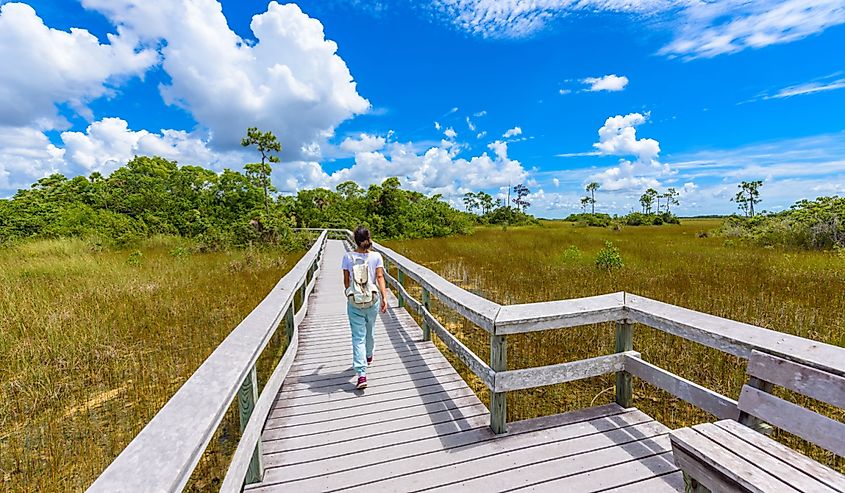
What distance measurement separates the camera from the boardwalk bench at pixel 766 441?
154 cm

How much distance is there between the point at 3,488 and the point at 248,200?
2115 cm

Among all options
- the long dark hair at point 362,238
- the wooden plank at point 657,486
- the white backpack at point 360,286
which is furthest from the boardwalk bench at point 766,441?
the long dark hair at point 362,238

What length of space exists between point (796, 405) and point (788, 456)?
0.24m

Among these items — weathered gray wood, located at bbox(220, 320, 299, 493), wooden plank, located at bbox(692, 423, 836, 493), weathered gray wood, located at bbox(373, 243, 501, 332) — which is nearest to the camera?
wooden plank, located at bbox(692, 423, 836, 493)

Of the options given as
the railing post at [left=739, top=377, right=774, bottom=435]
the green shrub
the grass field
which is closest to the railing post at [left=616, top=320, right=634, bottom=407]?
the railing post at [left=739, top=377, right=774, bottom=435]

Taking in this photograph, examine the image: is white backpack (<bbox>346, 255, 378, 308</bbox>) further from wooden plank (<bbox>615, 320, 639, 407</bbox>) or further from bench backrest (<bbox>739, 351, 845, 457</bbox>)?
bench backrest (<bbox>739, 351, 845, 457</bbox>)

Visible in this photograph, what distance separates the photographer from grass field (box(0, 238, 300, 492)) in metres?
3.25

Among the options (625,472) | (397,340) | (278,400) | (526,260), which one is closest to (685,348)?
(625,472)

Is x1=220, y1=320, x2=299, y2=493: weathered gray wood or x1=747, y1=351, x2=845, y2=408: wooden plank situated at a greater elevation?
x1=747, y1=351, x2=845, y2=408: wooden plank

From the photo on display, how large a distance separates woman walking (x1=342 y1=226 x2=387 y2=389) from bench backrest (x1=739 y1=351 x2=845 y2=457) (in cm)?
269

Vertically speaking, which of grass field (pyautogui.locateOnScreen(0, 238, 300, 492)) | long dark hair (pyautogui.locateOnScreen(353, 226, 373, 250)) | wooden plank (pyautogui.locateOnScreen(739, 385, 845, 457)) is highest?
long dark hair (pyautogui.locateOnScreen(353, 226, 373, 250))

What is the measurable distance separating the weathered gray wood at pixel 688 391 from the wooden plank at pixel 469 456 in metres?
0.39

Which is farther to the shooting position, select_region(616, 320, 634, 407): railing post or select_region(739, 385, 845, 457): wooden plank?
select_region(616, 320, 634, 407): railing post

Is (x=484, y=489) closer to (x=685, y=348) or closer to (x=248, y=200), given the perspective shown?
(x=685, y=348)
